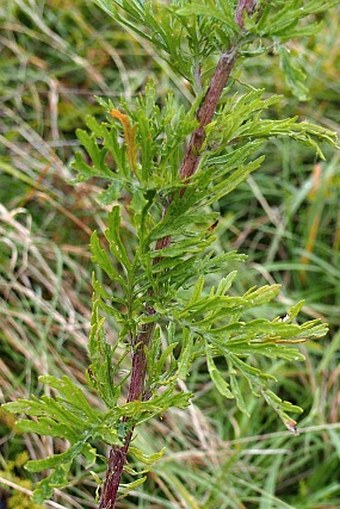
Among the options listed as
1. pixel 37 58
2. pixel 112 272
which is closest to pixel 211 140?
pixel 112 272

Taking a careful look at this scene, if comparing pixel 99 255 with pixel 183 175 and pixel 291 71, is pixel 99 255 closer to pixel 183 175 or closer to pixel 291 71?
pixel 183 175

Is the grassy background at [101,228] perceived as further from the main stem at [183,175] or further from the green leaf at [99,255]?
the green leaf at [99,255]

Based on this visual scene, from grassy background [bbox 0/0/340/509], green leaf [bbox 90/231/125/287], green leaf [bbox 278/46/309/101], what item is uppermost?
green leaf [bbox 278/46/309/101]

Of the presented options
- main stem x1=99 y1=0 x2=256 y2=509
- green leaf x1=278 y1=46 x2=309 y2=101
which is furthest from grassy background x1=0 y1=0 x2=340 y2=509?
green leaf x1=278 y1=46 x2=309 y2=101

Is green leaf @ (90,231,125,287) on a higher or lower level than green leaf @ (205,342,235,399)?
higher

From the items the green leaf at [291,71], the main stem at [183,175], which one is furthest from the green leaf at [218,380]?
the green leaf at [291,71]

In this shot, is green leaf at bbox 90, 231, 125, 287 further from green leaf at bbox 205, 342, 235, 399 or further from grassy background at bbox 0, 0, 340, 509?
grassy background at bbox 0, 0, 340, 509
